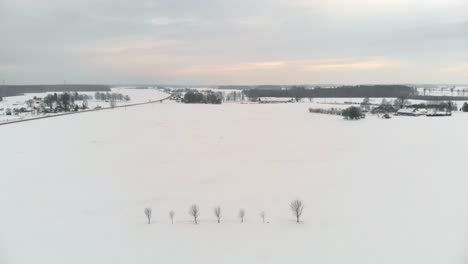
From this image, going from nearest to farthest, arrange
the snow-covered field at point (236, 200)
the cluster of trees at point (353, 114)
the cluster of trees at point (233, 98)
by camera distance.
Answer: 1. the snow-covered field at point (236, 200)
2. the cluster of trees at point (353, 114)
3. the cluster of trees at point (233, 98)

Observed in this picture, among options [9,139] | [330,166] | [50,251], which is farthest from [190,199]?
[9,139]

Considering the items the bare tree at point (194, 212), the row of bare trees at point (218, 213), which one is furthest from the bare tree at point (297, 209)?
the bare tree at point (194, 212)

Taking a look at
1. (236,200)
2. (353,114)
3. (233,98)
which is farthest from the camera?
(233,98)

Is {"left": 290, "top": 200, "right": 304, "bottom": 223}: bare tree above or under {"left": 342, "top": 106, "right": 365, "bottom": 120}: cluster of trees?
Answer: under

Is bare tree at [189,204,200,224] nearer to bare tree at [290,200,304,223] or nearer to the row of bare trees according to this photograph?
the row of bare trees

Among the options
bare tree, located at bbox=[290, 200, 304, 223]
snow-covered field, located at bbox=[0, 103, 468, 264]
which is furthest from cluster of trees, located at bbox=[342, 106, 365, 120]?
bare tree, located at bbox=[290, 200, 304, 223]

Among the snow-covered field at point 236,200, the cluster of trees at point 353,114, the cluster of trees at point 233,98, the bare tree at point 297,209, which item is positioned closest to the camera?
the snow-covered field at point 236,200

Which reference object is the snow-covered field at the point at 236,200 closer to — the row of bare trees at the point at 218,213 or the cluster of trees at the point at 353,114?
the row of bare trees at the point at 218,213

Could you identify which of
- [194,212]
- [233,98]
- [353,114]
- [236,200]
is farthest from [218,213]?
[233,98]

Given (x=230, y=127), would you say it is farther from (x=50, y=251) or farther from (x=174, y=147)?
(x=50, y=251)

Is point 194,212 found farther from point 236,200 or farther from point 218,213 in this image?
point 236,200
